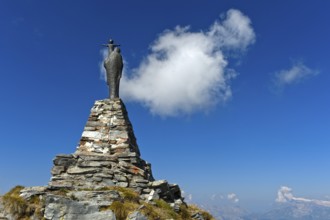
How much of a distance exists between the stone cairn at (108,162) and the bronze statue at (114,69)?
1.34 m

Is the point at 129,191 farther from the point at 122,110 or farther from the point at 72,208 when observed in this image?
the point at 122,110

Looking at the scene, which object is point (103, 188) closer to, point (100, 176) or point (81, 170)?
point (100, 176)

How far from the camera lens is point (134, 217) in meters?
12.8

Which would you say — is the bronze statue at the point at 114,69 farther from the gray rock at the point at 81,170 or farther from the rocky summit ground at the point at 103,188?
the gray rock at the point at 81,170

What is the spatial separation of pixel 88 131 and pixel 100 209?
721cm

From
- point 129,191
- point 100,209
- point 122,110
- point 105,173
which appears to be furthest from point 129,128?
point 100,209

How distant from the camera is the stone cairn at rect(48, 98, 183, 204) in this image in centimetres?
1673

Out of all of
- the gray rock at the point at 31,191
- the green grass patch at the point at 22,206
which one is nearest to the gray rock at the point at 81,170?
the gray rock at the point at 31,191

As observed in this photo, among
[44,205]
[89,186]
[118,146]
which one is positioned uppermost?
[118,146]

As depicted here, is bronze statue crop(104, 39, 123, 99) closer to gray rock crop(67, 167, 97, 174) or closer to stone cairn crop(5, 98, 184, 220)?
stone cairn crop(5, 98, 184, 220)

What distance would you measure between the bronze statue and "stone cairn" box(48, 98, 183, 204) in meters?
1.34

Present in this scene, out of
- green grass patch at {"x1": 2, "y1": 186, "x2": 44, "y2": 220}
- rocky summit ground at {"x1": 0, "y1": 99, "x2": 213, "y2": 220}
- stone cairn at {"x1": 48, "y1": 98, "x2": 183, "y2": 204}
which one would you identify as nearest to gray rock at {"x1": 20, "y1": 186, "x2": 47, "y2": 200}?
rocky summit ground at {"x1": 0, "y1": 99, "x2": 213, "y2": 220}

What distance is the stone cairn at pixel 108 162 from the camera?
16734 mm

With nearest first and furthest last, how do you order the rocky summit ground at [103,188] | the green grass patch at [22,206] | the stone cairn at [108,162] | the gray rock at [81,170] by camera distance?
the rocky summit ground at [103,188]
the green grass patch at [22,206]
the stone cairn at [108,162]
the gray rock at [81,170]
